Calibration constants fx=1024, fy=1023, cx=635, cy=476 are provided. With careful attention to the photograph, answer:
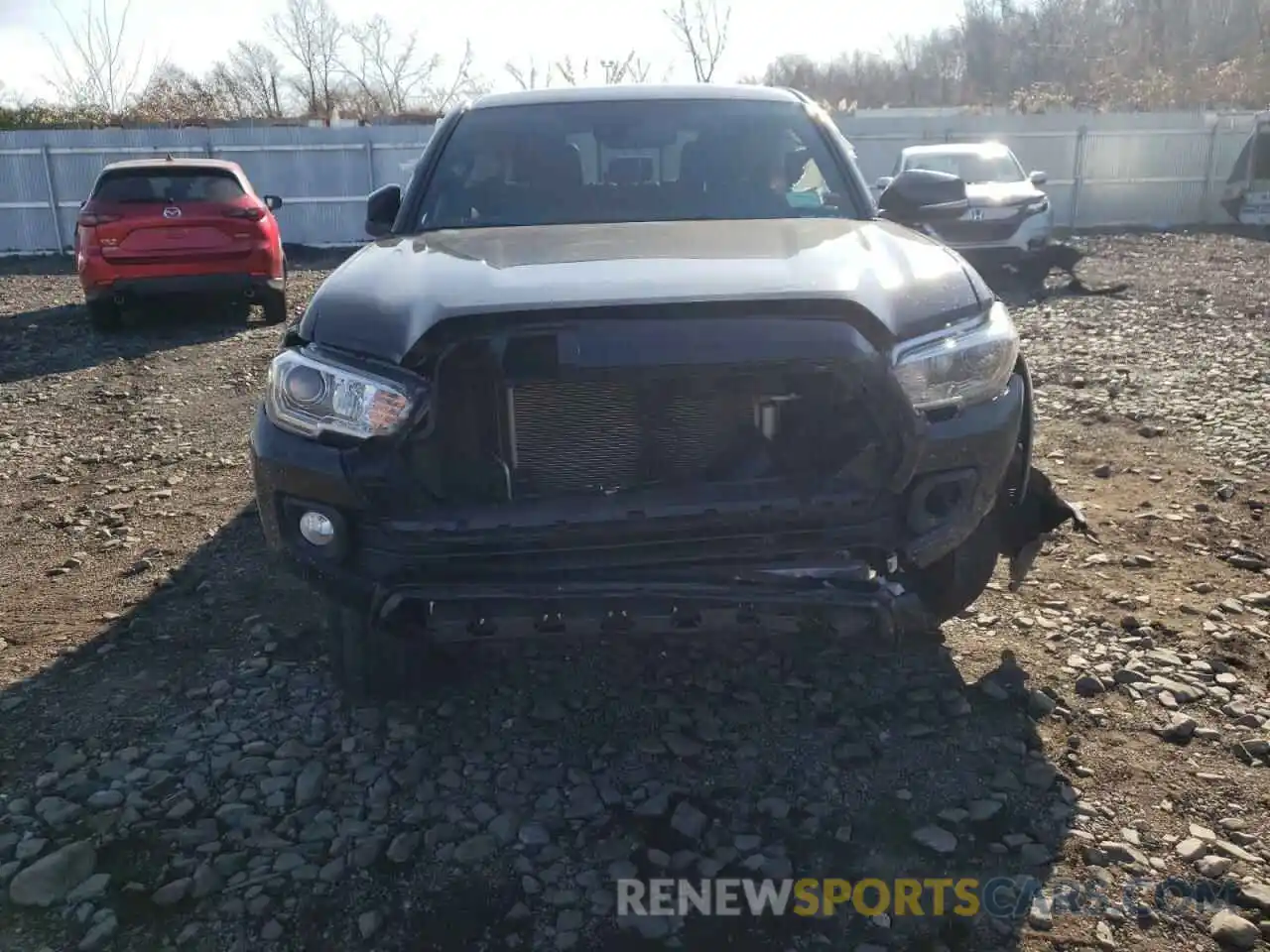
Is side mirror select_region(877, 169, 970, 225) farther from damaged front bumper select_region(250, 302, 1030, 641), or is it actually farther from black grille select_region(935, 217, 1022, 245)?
black grille select_region(935, 217, 1022, 245)

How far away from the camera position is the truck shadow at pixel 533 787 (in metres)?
2.15

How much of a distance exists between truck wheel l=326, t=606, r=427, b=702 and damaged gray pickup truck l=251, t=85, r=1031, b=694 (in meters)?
0.32

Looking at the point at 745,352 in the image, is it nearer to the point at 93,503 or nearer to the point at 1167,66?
the point at 93,503

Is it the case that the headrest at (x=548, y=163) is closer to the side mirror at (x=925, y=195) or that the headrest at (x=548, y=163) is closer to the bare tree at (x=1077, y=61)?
the side mirror at (x=925, y=195)

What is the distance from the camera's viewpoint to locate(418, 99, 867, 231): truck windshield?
3568 mm

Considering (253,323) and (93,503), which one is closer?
(93,503)

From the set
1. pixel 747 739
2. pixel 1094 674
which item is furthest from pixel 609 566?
pixel 1094 674

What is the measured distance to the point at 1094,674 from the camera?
304 centimetres

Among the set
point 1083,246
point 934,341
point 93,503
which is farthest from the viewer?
point 1083,246

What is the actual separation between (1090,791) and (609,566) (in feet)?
4.29

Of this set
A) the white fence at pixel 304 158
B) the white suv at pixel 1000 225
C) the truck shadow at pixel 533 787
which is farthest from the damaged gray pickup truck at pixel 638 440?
the white fence at pixel 304 158

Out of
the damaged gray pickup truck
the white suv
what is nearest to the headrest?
the damaged gray pickup truck

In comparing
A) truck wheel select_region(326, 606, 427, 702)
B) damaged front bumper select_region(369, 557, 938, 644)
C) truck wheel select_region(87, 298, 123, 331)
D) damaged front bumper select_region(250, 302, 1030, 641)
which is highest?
damaged front bumper select_region(250, 302, 1030, 641)

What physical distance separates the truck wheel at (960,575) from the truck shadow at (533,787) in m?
0.26
